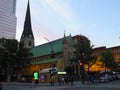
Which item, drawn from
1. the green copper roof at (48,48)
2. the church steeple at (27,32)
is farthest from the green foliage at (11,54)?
the church steeple at (27,32)

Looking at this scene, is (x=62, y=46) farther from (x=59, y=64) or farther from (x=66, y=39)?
(x=59, y=64)

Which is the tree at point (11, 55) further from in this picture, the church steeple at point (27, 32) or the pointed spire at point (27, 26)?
the pointed spire at point (27, 26)

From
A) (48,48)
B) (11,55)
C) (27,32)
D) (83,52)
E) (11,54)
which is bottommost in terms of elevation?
(83,52)

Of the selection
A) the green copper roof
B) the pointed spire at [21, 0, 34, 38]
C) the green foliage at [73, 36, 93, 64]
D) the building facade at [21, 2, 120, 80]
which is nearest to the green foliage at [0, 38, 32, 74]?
the building facade at [21, 2, 120, 80]

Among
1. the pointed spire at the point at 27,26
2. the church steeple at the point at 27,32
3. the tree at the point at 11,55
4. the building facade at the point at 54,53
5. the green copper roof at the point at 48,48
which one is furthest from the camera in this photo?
the church steeple at the point at 27,32

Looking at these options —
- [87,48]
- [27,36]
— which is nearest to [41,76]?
[87,48]

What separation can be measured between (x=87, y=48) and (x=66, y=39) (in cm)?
4444

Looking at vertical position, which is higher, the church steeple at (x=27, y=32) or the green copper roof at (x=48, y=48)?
the church steeple at (x=27, y=32)

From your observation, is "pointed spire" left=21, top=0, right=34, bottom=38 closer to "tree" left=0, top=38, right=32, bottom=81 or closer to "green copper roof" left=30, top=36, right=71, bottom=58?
"green copper roof" left=30, top=36, right=71, bottom=58

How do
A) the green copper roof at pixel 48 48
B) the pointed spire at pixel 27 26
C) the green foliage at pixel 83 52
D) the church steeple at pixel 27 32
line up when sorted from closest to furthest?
the green foliage at pixel 83 52 < the green copper roof at pixel 48 48 < the pointed spire at pixel 27 26 < the church steeple at pixel 27 32

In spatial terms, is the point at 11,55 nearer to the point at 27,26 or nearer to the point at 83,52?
the point at 83,52

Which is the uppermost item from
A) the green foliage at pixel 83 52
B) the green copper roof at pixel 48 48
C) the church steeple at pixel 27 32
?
the church steeple at pixel 27 32

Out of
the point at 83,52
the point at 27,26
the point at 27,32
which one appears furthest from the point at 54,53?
the point at 83,52

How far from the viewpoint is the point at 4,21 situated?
19900 centimetres
